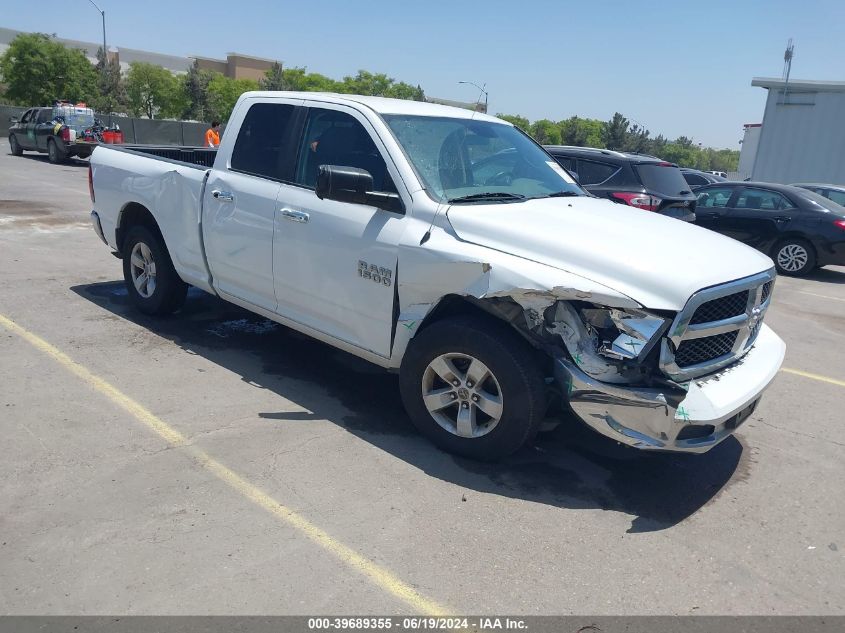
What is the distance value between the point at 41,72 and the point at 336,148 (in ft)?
185

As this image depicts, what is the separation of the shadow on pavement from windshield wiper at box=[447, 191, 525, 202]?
1.53 m

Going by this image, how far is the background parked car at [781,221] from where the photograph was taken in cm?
1195

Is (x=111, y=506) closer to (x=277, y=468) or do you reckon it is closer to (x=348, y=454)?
(x=277, y=468)

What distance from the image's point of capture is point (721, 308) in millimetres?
3846

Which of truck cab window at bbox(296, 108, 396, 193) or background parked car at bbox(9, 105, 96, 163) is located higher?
truck cab window at bbox(296, 108, 396, 193)

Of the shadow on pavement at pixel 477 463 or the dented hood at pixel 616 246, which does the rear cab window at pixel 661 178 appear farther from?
the shadow on pavement at pixel 477 463

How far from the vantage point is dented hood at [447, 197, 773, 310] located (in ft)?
11.8

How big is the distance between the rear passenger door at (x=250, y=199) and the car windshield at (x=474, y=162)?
97cm

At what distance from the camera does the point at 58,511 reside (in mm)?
3430

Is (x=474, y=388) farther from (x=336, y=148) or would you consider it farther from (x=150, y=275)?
(x=150, y=275)

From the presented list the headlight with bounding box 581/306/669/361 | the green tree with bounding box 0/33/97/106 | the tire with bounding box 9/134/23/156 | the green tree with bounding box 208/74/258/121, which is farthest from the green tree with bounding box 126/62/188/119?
the headlight with bounding box 581/306/669/361

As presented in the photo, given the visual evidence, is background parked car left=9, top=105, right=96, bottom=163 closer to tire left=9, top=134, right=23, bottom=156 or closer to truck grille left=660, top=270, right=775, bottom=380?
tire left=9, top=134, right=23, bottom=156

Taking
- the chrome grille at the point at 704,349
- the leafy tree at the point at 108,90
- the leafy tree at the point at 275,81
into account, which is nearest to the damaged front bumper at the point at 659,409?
the chrome grille at the point at 704,349

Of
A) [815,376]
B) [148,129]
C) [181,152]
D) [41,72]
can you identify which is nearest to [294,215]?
[181,152]
